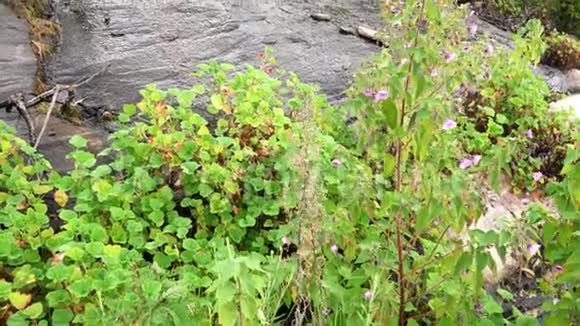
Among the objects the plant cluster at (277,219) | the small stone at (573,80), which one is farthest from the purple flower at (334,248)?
the small stone at (573,80)

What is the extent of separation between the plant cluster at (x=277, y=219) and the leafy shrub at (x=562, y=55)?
347cm

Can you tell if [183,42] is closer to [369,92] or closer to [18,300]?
[369,92]

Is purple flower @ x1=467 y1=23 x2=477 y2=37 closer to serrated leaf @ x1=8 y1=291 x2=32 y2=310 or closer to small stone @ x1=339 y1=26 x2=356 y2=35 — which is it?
small stone @ x1=339 y1=26 x2=356 y2=35

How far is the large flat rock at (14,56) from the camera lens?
11.5ft

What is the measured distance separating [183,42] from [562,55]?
3608 mm

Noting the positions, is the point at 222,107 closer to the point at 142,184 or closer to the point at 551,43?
the point at 142,184

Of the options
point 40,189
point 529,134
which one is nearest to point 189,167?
point 40,189

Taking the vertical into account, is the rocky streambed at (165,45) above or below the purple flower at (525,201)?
above

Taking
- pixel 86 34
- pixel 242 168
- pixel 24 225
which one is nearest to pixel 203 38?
pixel 86 34

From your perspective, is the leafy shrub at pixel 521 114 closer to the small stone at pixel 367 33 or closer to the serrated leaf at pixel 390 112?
the small stone at pixel 367 33

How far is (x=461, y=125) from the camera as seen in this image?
3684 millimetres

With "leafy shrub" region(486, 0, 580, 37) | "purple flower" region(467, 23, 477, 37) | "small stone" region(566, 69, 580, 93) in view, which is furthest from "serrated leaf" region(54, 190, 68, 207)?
"leafy shrub" region(486, 0, 580, 37)

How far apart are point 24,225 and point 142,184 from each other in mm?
483

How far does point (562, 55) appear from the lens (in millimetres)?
5840
